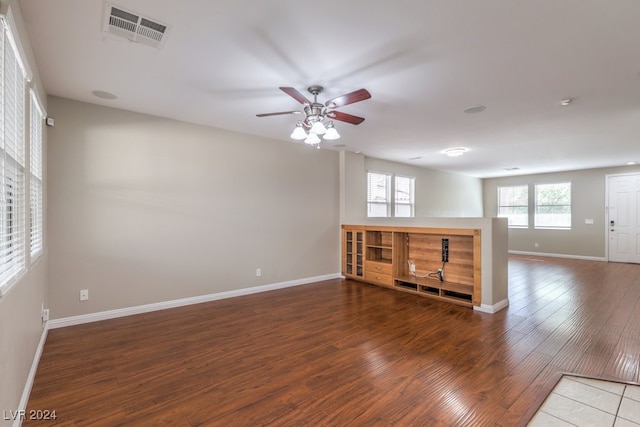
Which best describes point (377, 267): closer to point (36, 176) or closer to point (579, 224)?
point (36, 176)

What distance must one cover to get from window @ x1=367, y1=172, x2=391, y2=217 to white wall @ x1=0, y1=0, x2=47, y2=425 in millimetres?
5792

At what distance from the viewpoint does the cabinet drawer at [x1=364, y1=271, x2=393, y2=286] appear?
5426mm

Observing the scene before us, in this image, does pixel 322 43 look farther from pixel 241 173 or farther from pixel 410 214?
pixel 410 214

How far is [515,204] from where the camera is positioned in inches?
397

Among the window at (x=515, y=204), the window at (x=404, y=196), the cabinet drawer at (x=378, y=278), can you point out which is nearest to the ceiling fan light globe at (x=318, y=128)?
the cabinet drawer at (x=378, y=278)

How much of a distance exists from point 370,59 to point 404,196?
5.90 metres

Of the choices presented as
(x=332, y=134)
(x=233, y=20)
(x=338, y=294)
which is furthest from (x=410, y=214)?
(x=233, y=20)

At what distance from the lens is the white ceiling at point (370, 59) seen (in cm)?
204

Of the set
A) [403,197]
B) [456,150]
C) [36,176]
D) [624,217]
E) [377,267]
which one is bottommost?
[377,267]

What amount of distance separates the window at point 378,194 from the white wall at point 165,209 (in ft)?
5.88

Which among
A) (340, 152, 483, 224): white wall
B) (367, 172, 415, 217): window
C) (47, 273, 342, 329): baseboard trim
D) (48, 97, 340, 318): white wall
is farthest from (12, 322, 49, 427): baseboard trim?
(367, 172, 415, 217): window

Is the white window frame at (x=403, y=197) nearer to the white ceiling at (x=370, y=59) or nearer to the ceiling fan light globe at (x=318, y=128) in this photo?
the white ceiling at (x=370, y=59)

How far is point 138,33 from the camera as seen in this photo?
2293mm

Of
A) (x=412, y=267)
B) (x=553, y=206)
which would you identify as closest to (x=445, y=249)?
(x=412, y=267)
